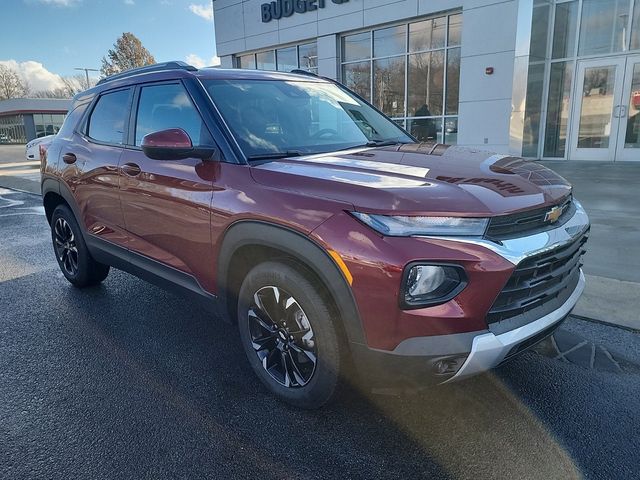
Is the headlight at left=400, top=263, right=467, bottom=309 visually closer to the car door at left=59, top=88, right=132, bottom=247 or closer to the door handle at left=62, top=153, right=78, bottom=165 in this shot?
the car door at left=59, top=88, right=132, bottom=247

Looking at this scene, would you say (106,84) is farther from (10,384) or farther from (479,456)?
(479,456)

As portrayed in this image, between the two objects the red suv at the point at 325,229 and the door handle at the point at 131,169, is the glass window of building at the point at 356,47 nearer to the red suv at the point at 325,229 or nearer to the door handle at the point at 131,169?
the red suv at the point at 325,229

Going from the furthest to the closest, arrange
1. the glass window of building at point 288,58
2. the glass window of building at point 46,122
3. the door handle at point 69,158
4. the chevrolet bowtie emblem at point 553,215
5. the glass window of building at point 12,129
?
the glass window of building at point 12,129, the glass window of building at point 46,122, the glass window of building at point 288,58, the door handle at point 69,158, the chevrolet bowtie emblem at point 553,215

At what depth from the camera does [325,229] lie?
7.34 ft

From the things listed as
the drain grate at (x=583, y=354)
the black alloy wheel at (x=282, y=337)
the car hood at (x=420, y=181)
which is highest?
→ the car hood at (x=420, y=181)

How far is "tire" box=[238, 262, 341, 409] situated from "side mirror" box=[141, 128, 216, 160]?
2.50ft

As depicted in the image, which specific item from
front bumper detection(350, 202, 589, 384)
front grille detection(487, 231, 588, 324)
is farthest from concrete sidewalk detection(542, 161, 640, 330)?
front bumper detection(350, 202, 589, 384)

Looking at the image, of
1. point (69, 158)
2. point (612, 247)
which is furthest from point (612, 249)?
A: point (69, 158)

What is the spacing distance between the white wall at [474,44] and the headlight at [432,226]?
38.7ft

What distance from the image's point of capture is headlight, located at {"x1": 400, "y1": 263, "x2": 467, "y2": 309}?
2.06 meters

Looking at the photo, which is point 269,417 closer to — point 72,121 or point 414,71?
point 72,121

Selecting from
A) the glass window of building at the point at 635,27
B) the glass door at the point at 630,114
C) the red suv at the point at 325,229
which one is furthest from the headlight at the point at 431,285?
the glass window of building at the point at 635,27

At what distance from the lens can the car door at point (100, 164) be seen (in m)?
3.76

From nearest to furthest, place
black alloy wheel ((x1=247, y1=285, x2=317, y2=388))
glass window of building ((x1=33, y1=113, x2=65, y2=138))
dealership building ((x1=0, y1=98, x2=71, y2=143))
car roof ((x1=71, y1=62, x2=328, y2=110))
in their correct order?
black alloy wheel ((x1=247, y1=285, x2=317, y2=388))
car roof ((x1=71, y1=62, x2=328, y2=110))
dealership building ((x1=0, y1=98, x2=71, y2=143))
glass window of building ((x1=33, y1=113, x2=65, y2=138))
